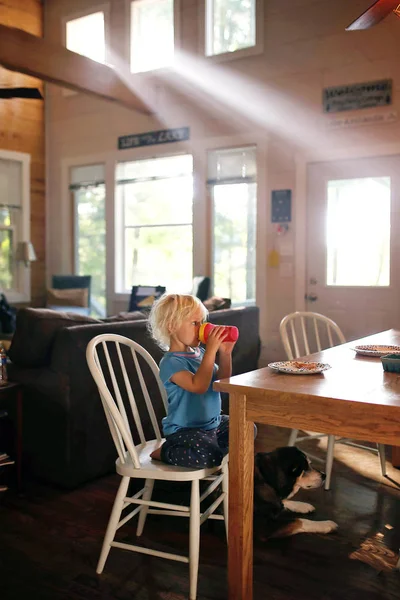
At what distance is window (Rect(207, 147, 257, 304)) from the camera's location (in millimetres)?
5836

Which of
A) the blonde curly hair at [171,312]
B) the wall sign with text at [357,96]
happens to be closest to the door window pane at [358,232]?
the wall sign with text at [357,96]

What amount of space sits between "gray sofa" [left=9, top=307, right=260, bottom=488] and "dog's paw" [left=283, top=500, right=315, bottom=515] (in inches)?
38.3

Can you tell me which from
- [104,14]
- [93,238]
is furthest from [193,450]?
[104,14]

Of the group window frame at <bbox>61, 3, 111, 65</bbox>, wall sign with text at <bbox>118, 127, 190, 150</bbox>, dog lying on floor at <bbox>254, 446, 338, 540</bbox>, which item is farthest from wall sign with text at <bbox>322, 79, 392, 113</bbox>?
dog lying on floor at <bbox>254, 446, 338, 540</bbox>

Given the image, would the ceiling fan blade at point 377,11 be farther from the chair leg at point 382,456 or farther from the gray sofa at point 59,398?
the chair leg at point 382,456

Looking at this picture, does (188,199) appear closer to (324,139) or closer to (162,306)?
(324,139)

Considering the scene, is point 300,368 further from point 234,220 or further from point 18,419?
point 234,220

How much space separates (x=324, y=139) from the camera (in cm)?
527

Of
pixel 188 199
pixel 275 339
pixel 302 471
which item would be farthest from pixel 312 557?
pixel 188 199

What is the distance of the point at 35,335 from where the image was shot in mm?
2818

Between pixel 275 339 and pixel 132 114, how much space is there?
9.86ft

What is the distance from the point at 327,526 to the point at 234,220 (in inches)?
156

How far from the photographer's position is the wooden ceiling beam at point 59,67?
488 cm

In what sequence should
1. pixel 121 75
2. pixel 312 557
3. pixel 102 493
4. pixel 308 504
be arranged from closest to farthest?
pixel 312 557 < pixel 308 504 < pixel 102 493 < pixel 121 75
